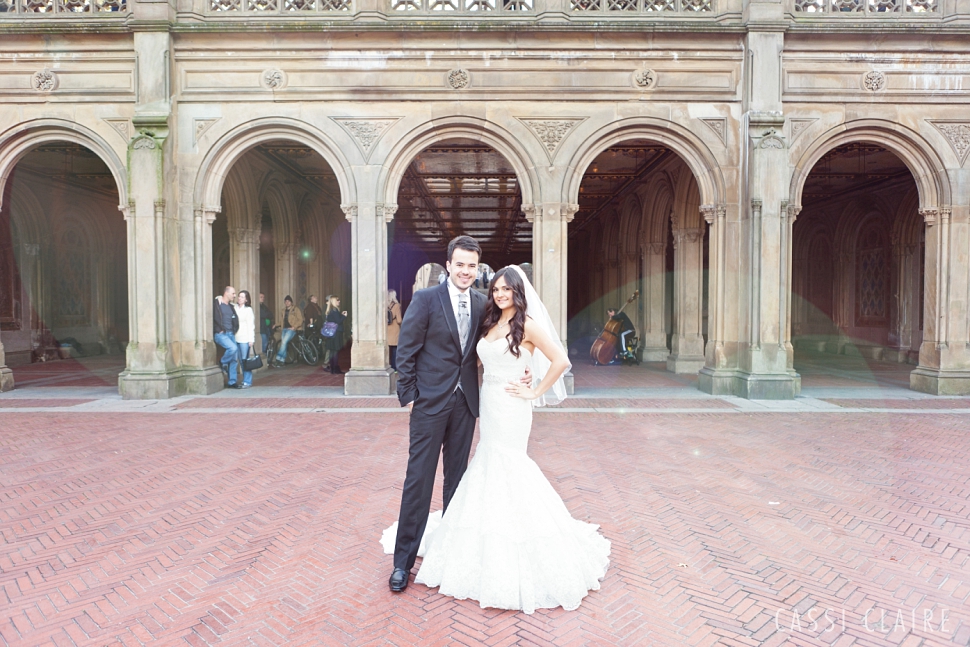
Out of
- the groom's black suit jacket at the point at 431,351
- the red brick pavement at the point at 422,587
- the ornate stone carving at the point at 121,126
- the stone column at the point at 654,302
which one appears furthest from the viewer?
the stone column at the point at 654,302

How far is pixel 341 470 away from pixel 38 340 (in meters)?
16.2

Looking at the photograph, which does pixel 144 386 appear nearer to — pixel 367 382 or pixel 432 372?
pixel 367 382

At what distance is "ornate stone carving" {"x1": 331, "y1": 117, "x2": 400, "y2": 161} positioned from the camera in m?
10.9

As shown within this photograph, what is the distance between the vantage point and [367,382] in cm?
1081

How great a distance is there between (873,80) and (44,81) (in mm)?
15747

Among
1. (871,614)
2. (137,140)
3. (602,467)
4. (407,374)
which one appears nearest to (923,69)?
(602,467)

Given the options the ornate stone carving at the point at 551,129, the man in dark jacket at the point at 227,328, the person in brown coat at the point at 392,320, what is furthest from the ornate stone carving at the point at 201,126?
the ornate stone carving at the point at 551,129

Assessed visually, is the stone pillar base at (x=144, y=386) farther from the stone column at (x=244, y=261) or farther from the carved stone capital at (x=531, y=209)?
the carved stone capital at (x=531, y=209)

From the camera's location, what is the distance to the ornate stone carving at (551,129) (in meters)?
10.9

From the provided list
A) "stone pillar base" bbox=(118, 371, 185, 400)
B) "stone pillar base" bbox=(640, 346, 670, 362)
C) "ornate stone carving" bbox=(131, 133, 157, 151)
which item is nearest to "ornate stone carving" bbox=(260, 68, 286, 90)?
"ornate stone carving" bbox=(131, 133, 157, 151)

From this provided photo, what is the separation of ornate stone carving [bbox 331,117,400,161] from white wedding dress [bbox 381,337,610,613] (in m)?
8.55

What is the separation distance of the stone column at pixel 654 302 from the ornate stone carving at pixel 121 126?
13234mm

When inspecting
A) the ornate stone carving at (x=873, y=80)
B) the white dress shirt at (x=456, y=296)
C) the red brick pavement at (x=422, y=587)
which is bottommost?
the red brick pavement at (x=422, y=587)

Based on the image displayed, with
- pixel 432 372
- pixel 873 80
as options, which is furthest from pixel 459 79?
pixel 432 372
